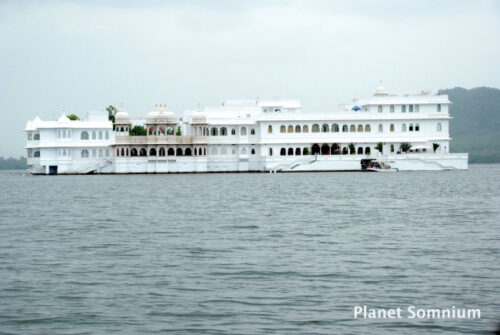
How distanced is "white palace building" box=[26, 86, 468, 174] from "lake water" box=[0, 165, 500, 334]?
38716 millimetres

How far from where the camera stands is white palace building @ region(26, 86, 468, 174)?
66188 mm

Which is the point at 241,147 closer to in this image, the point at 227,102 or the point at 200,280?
the point at 227,102

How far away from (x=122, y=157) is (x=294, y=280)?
5204 centimetres

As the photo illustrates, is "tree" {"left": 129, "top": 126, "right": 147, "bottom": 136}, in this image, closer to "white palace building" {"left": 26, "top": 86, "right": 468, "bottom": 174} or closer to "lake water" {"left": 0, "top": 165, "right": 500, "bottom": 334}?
"white palace building" {"left": 26, "top": 86, "right": 468, "bottom": 174}

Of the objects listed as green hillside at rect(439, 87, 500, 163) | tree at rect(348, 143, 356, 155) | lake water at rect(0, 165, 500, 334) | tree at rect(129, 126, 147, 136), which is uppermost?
green hillside at rect(439, 87, 500, 163)

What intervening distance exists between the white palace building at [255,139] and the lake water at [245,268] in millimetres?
38716

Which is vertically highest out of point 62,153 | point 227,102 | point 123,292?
point 227,102

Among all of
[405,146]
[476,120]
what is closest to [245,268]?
[405,146]

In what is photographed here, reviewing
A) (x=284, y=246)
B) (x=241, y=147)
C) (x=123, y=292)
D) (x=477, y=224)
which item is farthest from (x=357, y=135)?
(x=123, y=292)

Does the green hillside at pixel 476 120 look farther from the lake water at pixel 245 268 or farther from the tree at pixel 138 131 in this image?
the lake water at pixel 245 268

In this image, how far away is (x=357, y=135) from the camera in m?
67.6

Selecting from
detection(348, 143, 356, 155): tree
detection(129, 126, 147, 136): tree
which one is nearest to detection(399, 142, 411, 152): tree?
detection(348, 143, 356, 155): tree

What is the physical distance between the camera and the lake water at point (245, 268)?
11.1 meters

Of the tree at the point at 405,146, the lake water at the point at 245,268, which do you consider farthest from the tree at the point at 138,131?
the lake water at the point at 245,268
